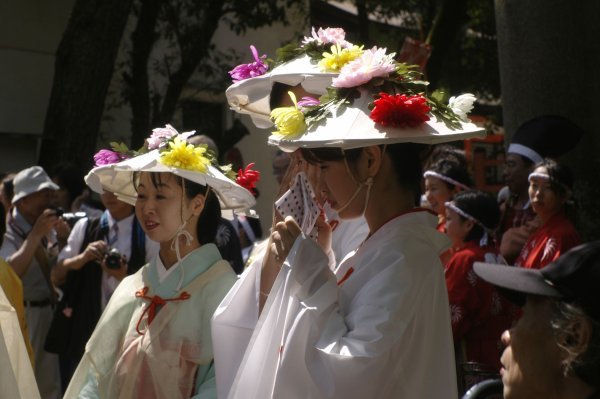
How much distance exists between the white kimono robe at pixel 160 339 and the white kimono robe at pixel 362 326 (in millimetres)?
732

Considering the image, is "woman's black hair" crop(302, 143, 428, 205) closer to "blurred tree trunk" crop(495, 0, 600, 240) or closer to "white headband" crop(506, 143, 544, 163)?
"white headband" crop(506, 143, 544, 163)

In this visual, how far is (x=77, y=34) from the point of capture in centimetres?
1023

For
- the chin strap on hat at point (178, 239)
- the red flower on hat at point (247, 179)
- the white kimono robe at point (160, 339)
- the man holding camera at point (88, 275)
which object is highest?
the red flower on hat at point (247, 179)

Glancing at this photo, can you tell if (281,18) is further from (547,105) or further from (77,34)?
(547,105)

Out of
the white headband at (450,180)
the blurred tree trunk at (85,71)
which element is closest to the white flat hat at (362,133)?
the white headband at (450,180)

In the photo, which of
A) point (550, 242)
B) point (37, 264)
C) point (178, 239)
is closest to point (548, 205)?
point (550, 242)

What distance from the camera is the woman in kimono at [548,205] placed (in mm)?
5331

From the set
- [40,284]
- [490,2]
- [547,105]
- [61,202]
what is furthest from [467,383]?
[490,2]

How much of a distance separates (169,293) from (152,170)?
0.50m

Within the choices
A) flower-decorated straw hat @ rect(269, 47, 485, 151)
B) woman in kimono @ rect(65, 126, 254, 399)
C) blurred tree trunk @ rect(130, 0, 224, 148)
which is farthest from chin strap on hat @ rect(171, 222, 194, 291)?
blurred tree trunk @ rect(130, 0, 224, 148)

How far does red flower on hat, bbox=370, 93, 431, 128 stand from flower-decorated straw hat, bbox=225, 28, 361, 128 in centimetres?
48

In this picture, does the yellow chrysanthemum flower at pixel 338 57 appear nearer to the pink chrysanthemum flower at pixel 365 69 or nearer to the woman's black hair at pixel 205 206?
the pink chrysanthemum flower at pixel 365 69

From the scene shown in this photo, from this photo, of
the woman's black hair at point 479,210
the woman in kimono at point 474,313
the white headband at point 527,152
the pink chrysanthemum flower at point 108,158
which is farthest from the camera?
the white headband at point 527,152

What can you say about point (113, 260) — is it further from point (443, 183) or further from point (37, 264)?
point (443, 183)
